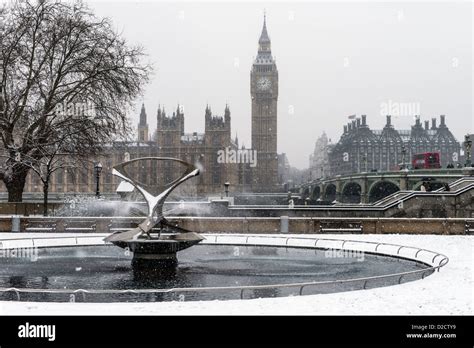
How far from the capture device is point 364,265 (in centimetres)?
1712

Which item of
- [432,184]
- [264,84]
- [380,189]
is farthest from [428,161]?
[264,84]

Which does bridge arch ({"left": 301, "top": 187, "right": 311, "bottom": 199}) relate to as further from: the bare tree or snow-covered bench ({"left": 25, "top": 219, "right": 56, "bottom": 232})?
snow-covered bench ({"left": 25, "top": 219, "right": 56, "bottom": 232})

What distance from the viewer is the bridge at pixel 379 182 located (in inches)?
1939

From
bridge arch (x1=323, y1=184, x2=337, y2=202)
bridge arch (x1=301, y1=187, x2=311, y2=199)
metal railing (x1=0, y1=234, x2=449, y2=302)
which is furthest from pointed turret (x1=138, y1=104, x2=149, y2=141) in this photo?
metal railing (x1=0, y1=234, x2=449, y2=302)

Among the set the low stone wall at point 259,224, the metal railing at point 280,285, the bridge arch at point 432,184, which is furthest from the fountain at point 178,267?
the bridge arch at point 432,184

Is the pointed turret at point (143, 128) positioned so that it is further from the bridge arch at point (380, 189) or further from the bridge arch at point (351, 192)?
the bridge arch at point (380, 189)

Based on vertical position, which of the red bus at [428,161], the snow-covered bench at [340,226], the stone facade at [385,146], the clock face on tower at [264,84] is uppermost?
the clock face on tower at [264,84]

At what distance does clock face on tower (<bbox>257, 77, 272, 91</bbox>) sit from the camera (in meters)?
136

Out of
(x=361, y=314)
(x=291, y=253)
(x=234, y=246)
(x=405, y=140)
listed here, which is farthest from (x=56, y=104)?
(x=405, y=140)

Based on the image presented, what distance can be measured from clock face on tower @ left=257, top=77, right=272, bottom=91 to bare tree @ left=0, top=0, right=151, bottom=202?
105m

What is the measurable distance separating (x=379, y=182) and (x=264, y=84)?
7768 cm

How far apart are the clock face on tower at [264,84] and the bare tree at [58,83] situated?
104659 millimetres
